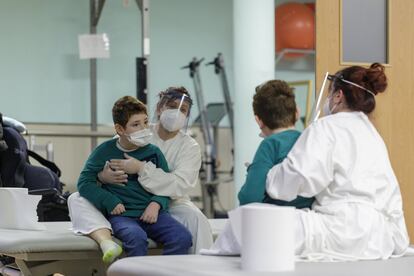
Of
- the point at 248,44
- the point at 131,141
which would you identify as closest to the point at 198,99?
the point at 248,44

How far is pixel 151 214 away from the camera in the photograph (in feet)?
11.3

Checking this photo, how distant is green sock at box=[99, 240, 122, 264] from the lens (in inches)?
125

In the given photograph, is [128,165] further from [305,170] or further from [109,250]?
[305,170]

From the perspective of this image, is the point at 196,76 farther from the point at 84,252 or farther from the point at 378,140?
the point at 378,140

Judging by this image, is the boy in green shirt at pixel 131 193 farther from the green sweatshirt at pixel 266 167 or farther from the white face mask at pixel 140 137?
the green sweatshirt at pixel 266 167

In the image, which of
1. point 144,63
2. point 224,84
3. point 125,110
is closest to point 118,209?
point 125,110

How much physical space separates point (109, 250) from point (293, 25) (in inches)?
225

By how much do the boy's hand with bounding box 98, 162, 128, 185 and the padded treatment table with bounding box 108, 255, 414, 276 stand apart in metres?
0.76

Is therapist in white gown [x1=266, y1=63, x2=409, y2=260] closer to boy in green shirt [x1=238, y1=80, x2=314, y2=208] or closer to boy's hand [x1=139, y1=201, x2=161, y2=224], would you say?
boy in green shirt [x1=238, y1=80, x2=314, y2=208]

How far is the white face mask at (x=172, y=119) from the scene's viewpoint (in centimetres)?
368

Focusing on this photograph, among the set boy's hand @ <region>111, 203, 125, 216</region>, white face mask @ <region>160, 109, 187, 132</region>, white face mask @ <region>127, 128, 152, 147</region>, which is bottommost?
boy's hand @ <region>111, 203, 125, 216</region>

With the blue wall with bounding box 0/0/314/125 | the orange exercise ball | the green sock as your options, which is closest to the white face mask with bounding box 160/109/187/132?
the green sock

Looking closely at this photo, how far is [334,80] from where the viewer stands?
287 centimetres

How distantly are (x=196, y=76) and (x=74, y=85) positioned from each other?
1.20m
